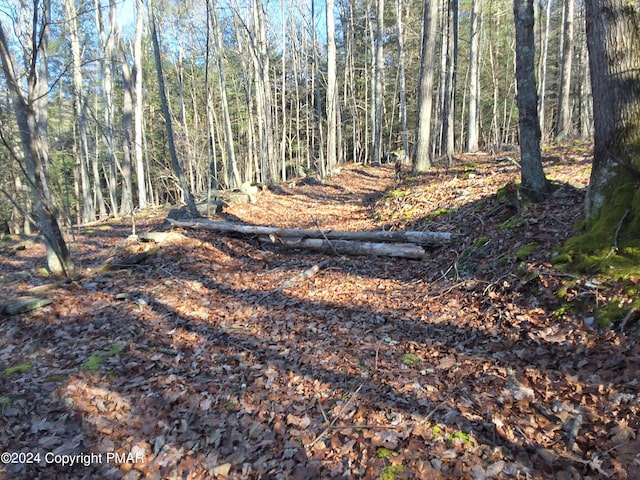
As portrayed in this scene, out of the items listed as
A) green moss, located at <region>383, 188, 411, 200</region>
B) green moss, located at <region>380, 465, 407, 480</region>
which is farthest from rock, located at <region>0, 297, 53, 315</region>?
green moss, located at <region>383, 188, 411, 200</region>

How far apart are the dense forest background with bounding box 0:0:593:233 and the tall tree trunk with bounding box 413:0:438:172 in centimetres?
24

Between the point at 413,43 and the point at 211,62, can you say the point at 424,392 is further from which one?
the point at 211,62

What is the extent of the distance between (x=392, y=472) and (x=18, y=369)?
164 inches

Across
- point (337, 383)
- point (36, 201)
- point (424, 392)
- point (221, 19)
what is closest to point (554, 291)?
point (424, 392)

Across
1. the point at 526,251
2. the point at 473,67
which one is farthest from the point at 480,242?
the point at 473,67

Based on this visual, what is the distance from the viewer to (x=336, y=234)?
27.0ft

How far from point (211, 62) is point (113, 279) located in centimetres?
2551

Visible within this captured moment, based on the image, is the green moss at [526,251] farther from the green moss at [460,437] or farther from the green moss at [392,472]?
the green moss at [392,472]

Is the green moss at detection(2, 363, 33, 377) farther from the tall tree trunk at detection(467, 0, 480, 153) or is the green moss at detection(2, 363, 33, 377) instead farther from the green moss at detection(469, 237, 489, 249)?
the tall tree trunk at detection(467, 0, 480, 153)

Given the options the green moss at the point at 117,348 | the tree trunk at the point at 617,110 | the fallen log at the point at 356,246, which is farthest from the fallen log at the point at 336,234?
the green moss at the point at 117,348

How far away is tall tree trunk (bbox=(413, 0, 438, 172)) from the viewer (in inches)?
482

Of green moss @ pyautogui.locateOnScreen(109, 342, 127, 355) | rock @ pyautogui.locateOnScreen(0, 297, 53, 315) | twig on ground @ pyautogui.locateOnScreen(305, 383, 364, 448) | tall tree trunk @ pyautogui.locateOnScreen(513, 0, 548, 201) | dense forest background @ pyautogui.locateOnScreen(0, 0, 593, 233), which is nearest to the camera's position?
twig on ground @ pyautogui.locateOnScreen(305, 383, 364, 448)

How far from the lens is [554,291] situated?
13.7 feet

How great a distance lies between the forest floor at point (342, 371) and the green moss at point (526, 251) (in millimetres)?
40
